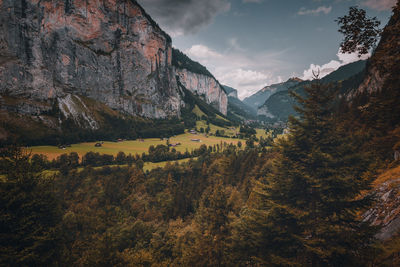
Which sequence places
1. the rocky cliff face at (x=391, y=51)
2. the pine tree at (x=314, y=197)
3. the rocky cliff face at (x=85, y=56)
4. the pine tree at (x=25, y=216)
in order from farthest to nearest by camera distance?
1. the rocky cliff face at (x=85, y=56)
2. the pine tree at (x=25, y=216)
3. the pine tree at (x=314, y=197)
4. the rocky cliff face at (x=391, y=51)

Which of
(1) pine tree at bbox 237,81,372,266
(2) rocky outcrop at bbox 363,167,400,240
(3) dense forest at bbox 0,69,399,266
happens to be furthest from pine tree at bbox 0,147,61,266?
(2) rocky outcrop at bbox 363,167,400,240

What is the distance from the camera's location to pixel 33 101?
102875 mm

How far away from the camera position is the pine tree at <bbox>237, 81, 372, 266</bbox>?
8734 mm

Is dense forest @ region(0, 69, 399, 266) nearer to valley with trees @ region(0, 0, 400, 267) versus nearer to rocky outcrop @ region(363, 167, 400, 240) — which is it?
valley with trees @ region(0, 0, 400, 267)

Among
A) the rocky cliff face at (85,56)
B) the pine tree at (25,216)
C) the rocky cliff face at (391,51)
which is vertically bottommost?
the pine tree at (25,216)

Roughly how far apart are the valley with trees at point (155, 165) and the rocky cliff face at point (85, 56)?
83 centimetres

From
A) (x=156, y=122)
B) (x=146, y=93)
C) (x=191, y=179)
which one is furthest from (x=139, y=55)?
(x=191, y=179)

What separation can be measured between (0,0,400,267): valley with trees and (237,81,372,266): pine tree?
8 cm

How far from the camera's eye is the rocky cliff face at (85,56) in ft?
334

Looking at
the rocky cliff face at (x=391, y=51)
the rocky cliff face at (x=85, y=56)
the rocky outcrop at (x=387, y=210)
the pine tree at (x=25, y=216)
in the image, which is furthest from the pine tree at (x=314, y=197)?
the rocky cliff face at (x=85, y=56)

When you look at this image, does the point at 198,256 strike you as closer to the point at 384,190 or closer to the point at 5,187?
the point at 384,190

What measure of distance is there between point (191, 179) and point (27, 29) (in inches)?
5479

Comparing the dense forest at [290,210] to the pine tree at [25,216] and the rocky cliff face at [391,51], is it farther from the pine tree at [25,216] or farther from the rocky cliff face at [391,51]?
the rocky cliff face at [391,51]

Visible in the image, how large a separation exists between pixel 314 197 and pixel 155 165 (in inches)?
2951
